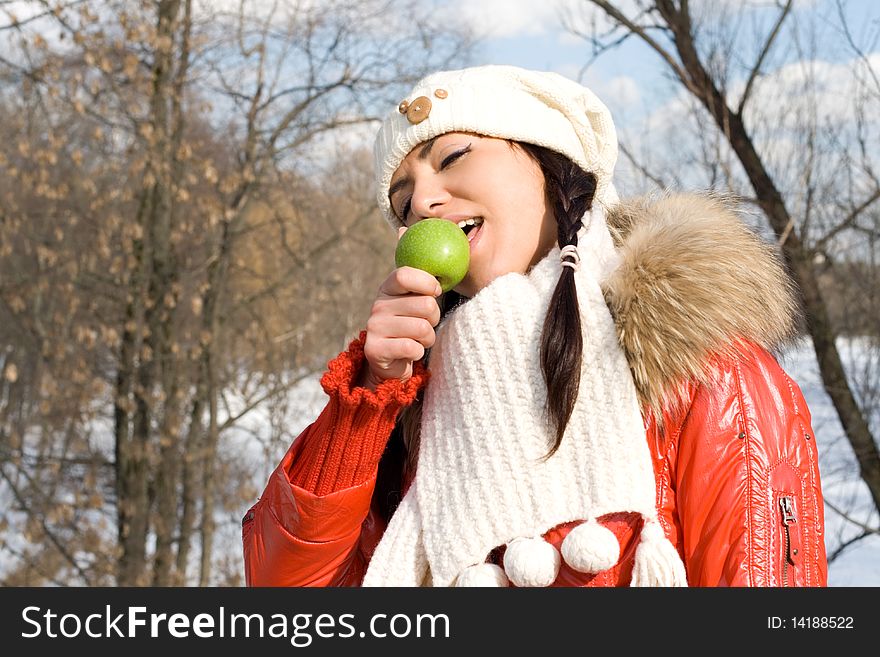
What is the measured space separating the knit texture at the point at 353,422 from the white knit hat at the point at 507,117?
401mm

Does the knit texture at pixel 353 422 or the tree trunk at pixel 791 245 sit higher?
the tree trunk at pixel 791 245

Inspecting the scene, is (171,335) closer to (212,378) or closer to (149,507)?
(212,378)

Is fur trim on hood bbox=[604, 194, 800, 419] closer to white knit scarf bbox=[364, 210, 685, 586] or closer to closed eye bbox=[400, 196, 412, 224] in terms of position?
white knit scarf bbox=[364, 210, 685, 586]

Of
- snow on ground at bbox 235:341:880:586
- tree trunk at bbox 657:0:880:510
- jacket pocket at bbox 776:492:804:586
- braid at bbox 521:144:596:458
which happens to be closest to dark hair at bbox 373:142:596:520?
braid at bbox 521:144:596:458

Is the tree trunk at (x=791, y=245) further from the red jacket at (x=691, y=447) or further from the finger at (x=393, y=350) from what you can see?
the finger at (x=393, y=350)

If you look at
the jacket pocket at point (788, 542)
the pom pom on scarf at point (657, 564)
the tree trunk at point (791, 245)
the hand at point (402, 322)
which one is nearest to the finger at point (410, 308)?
the hand at point (402, 322)

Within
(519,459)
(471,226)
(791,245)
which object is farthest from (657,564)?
(791,245)

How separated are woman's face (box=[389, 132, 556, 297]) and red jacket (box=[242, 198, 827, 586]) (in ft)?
0.56

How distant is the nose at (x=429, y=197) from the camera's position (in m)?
1.54

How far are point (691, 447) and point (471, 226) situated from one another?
1.75 ft

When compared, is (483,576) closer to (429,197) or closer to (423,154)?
(429,197)

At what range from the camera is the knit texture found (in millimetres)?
1417
